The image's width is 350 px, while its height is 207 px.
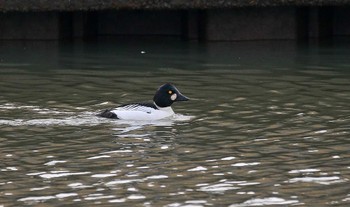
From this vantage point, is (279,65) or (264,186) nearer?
(264,186)

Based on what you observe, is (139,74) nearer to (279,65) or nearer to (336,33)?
(279,65)

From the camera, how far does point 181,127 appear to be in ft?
44.0

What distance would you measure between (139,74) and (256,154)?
5878mm

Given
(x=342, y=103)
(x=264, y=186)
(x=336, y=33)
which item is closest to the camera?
(x=264, y=186)

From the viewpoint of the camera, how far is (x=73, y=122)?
13.7 meters

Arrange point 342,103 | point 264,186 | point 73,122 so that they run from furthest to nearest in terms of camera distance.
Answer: point 342,103, point 73,122, point 264,186

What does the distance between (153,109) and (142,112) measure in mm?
189

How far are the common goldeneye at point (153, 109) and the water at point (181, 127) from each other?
0.13m

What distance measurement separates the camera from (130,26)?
2217 centimetres

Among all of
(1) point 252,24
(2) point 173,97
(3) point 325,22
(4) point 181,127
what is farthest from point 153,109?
(3) point 325,22

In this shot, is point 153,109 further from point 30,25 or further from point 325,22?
point 325,22

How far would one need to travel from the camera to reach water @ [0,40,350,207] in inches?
398

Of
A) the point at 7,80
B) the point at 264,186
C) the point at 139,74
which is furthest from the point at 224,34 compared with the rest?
the point at 264,186

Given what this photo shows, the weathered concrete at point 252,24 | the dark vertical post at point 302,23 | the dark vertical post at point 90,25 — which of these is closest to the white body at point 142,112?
the weathered concrete at point 252,24
